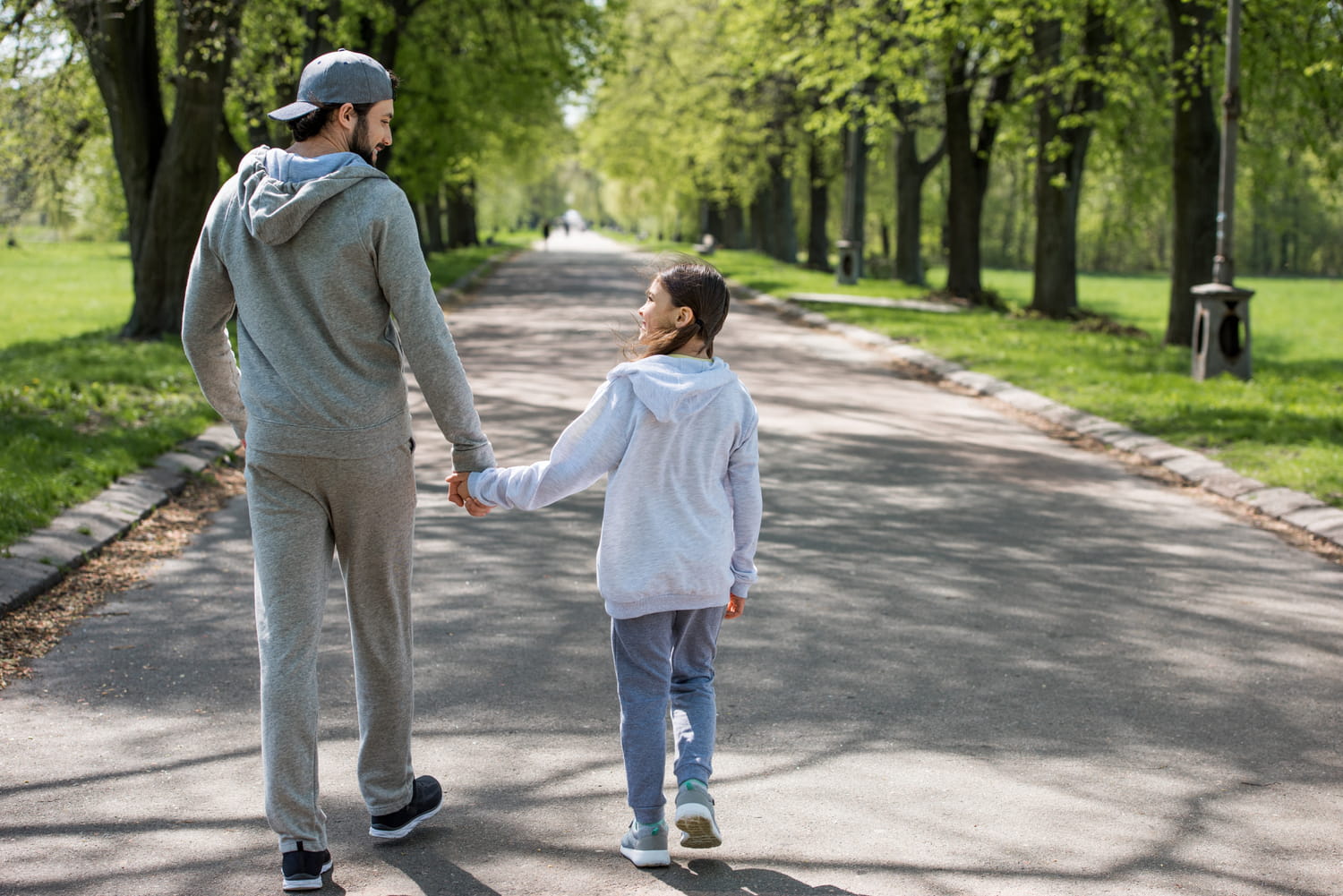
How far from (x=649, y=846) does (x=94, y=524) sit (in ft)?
15.6

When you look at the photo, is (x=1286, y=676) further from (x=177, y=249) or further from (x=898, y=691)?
(x=177, y=249)

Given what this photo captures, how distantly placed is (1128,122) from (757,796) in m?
22.2

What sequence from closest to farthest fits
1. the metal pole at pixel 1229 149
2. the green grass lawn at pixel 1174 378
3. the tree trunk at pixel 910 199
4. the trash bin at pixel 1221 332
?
the green grass lawn at pixel 1174 378 < the metal pole at pixel 1229 149 < the trash bin at pixel 1221 332 < the tree trunk at pixel 910 199

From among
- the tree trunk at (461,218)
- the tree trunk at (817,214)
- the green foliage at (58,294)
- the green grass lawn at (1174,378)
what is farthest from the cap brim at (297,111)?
the tree trunk at (461,218)

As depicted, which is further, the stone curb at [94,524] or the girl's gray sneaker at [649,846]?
the stone curb at [94,524]

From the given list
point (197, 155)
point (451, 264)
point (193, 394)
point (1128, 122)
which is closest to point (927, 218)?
point (451, 264)

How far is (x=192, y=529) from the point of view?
24.8ft

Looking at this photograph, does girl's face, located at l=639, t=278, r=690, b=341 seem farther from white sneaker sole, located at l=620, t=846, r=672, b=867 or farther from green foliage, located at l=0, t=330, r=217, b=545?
green foliage, located at l=0, t=330, r=217, b=545

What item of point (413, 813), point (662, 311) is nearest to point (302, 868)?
point (413, 813)

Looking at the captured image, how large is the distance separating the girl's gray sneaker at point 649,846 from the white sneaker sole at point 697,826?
8 cm

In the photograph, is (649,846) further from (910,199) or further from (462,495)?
(910,199)

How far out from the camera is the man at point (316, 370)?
3.24 m

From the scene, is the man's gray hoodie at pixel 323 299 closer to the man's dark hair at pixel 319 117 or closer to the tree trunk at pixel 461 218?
the man's dark hair at pixel 319 117

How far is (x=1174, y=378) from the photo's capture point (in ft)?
47.5
